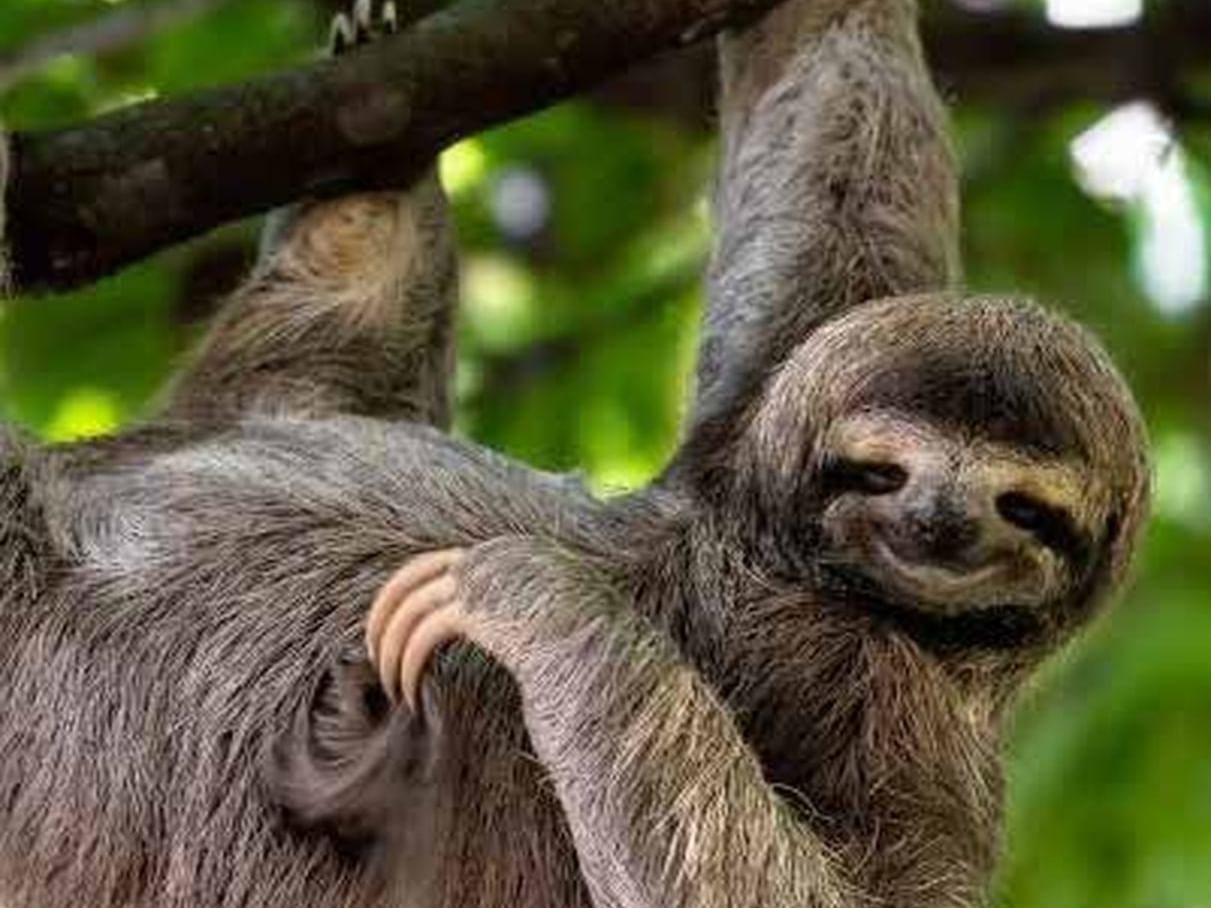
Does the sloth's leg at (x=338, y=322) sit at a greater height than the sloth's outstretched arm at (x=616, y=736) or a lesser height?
greater

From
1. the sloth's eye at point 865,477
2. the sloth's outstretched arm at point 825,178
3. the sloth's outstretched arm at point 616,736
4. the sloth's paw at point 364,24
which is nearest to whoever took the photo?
the sloth's outstretched arm at point 616,736

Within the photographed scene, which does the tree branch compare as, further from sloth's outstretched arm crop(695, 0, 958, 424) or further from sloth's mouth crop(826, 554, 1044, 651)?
sloth's mouth crop(826, 554, 1044, 651)

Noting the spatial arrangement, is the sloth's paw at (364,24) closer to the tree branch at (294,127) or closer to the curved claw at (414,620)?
the tree branch at (294,127)

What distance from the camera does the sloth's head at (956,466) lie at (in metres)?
7.80

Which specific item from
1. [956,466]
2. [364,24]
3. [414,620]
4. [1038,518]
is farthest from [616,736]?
[364,24]

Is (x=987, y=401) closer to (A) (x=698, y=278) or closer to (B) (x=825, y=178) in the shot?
(B) (x=825, y=178)

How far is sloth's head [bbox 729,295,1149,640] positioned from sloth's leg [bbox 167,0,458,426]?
4.86 feet

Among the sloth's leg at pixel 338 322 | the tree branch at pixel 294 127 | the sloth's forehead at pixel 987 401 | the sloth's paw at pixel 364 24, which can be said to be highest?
the sloth's paw at pixel 364 24

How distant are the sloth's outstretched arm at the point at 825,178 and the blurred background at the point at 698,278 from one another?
1.14m

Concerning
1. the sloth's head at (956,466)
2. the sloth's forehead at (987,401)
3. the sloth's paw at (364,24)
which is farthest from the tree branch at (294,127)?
the sloth's forehead at (987,401)

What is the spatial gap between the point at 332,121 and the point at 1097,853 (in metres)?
4.43

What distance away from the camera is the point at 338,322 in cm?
964

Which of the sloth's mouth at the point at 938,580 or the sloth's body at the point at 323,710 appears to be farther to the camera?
the sloth's body at the point at 323,710

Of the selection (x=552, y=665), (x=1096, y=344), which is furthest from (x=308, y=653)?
(x=1096, y=344)
